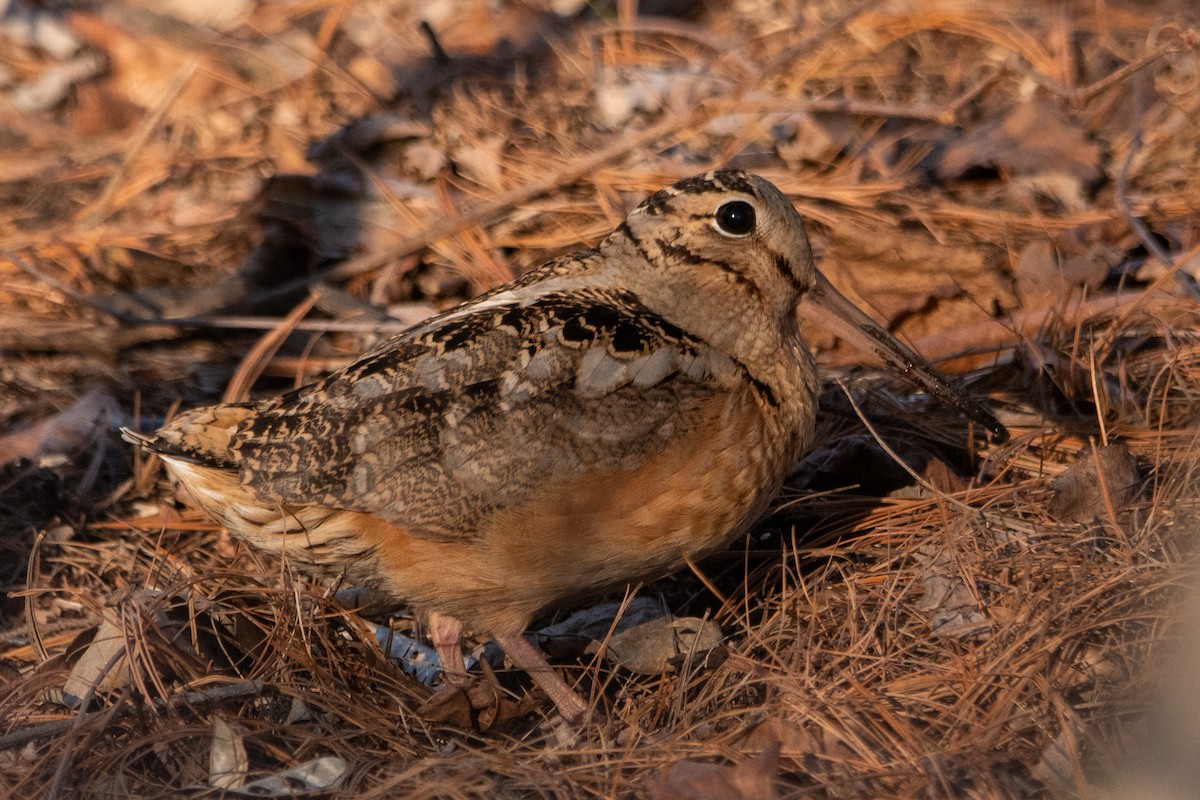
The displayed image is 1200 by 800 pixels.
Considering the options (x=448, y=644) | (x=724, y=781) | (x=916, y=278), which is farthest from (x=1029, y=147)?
(x=724, y=781)

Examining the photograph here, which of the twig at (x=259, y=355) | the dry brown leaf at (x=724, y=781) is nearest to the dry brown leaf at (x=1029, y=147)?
the twig at (x=259, y=355)

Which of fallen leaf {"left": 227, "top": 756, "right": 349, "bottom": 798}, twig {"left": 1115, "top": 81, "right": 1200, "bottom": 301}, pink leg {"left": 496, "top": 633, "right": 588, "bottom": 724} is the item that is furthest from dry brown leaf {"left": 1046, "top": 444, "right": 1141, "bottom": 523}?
fallen leaf {"left": 227, "top": 756, "right": 349, "bottom": 798}

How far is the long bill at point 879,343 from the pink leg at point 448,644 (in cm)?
130

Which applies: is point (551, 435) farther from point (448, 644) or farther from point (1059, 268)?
point (1059, 268)

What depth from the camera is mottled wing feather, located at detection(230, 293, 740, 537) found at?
9.34 ft

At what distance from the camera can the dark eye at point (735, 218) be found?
9.98 ft

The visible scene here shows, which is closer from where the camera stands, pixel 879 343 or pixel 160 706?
pixel 160 706

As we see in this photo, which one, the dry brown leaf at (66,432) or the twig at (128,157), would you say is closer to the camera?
the dry brown leaf at (66,432)

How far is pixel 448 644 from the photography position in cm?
322

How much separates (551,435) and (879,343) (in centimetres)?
108

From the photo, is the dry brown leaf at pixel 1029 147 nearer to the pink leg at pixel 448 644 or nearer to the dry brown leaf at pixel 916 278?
the dry brown leaf at pixel 916 278

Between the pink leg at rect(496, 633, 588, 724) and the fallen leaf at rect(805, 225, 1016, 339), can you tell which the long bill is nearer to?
the fallen leaf at rect(805, 225, 1016, 339)

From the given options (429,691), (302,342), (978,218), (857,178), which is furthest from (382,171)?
(429,691)

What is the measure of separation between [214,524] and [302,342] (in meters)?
1.09
